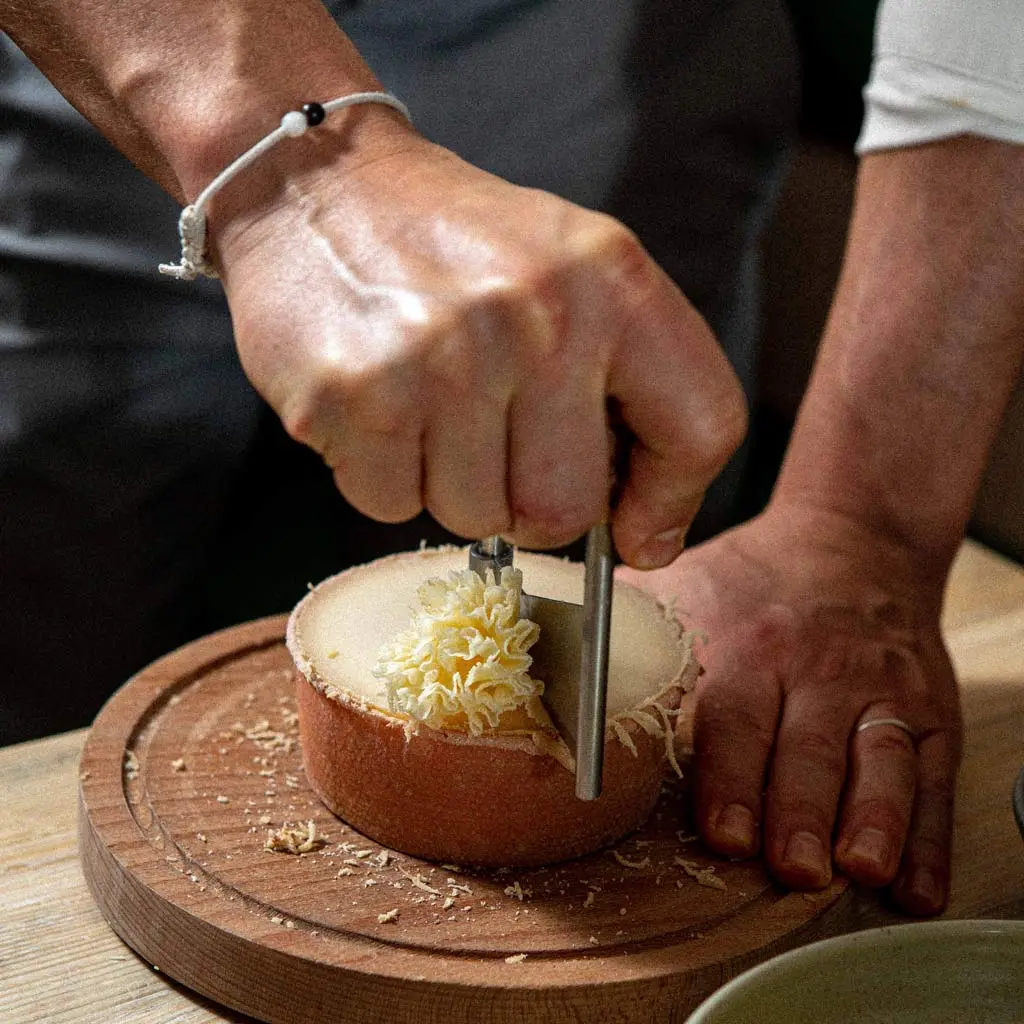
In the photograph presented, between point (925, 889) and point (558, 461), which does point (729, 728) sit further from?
point (558, 461)

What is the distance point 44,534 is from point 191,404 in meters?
0.19

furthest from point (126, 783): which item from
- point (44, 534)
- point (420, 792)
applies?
point (44, 534)

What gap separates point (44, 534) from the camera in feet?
4.27

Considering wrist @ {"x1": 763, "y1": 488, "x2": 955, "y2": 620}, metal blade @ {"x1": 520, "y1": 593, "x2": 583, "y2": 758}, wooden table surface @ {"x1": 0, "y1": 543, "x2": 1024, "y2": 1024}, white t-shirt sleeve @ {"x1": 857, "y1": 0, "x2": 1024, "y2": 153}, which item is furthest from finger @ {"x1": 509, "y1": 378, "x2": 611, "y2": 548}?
white t-shirt sleeve @ {"x1": 857, "y1": 0, "x2": 1024, "y2": 153}

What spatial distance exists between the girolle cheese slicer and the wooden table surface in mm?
233

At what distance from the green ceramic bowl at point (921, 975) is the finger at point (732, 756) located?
0.18 metres

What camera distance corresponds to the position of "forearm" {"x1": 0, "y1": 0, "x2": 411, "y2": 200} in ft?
2.32

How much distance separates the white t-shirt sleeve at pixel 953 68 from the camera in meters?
1.07

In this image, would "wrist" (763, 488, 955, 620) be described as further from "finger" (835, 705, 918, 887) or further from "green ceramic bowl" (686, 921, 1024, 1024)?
"green ceramic bowl" (686, 921, 1024, 1024)

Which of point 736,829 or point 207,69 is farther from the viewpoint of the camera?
point 736,829

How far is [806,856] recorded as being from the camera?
2.70ft

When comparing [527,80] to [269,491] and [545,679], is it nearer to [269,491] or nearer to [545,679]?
[269,491]

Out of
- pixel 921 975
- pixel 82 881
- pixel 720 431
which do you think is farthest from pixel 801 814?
pixel 82 881

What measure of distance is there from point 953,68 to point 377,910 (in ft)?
2.62
